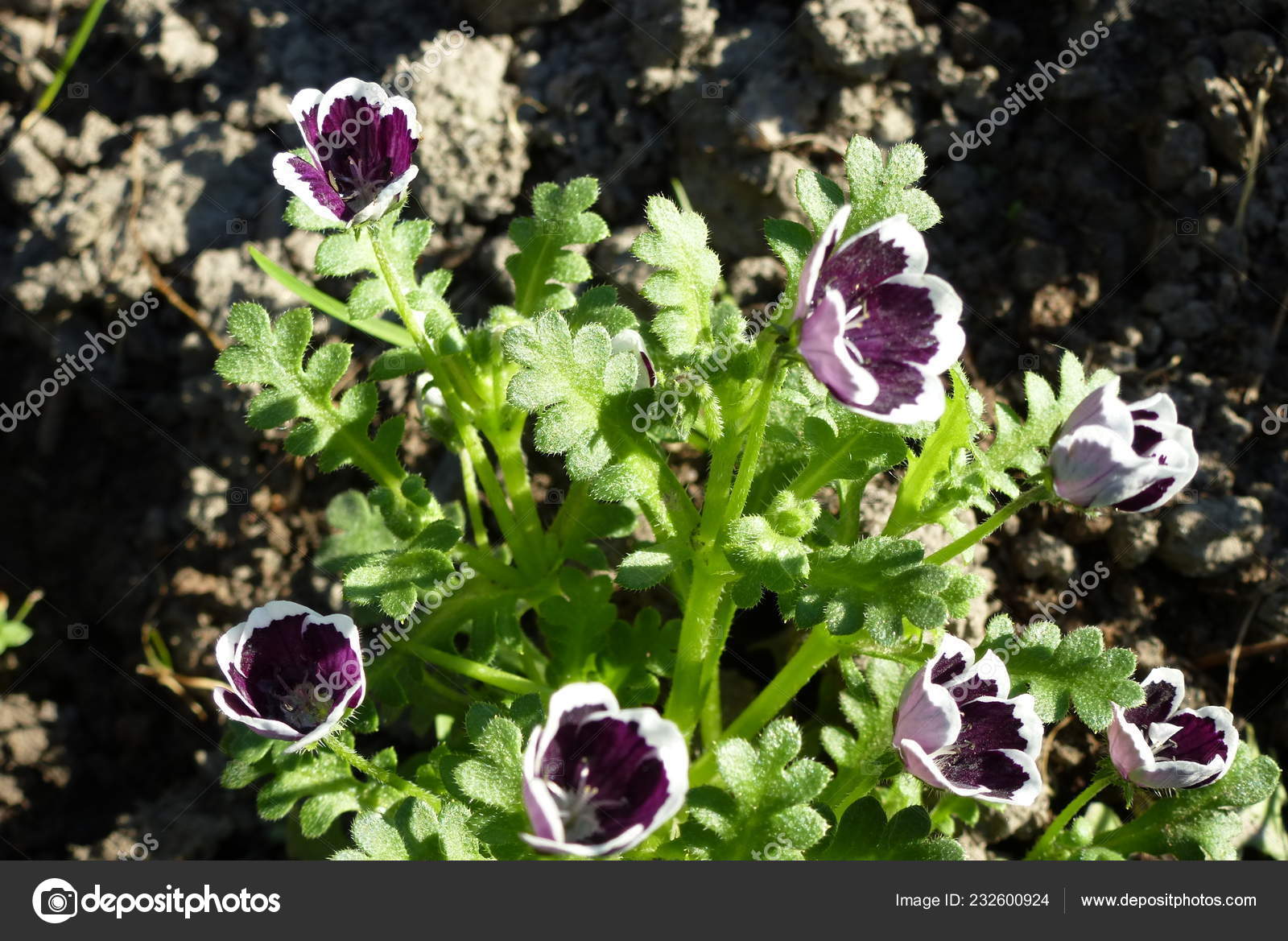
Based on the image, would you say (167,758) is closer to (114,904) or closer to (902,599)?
(114,904)

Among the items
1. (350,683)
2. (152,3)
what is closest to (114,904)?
(350,683)

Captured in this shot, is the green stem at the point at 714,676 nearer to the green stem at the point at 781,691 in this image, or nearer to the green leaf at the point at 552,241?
the green stem at the point at 781,691

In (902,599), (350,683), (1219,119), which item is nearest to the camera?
(902,599)

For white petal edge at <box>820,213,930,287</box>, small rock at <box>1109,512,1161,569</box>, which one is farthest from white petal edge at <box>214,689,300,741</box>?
small rock at <box>1109,512,1161,569</box>

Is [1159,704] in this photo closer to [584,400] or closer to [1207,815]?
[1207,815]

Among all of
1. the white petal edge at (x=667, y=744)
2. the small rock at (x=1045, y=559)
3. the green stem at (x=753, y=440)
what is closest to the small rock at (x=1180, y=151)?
the small rock at (x=1045, y=559)

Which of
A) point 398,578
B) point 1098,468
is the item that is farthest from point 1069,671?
point 398,578
